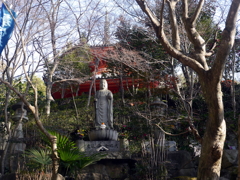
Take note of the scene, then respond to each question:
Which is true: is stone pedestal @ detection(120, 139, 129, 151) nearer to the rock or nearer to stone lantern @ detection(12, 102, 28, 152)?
the rock

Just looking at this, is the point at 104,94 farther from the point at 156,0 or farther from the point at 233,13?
the point at 233,13

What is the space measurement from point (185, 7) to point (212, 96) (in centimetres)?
165

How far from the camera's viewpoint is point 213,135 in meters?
5.66

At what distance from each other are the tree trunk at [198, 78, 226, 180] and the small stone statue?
5.35m

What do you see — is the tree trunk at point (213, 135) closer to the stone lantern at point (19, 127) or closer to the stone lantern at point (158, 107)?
the stone lantern at point (158, 107)

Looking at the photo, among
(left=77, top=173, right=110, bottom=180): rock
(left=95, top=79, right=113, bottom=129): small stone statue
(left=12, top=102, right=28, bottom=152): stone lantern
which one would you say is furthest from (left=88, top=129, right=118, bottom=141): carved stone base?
(left=12, top=102, right=28, bottom=152): stone lantern

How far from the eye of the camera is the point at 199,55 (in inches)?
238

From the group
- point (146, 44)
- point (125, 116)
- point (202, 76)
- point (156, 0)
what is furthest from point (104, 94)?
point (202, 76)

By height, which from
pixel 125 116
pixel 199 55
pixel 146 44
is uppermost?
pixel 146 44

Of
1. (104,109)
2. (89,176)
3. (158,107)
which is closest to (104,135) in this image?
(104,109)

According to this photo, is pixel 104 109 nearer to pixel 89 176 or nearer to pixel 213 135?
pixel 89 176

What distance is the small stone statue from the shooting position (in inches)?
429

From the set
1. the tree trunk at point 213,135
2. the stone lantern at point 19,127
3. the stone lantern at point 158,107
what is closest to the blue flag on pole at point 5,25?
the stone lantern at point 19,127

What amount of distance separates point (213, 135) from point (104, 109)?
227 inches
